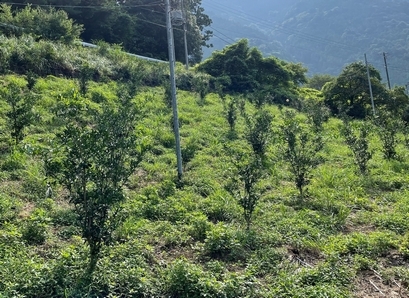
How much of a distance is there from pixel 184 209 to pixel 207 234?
1104mm

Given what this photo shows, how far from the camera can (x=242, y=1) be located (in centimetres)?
14938

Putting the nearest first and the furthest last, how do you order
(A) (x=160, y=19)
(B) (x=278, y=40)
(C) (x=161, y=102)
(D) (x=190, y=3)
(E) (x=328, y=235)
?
1. (E) (x=328, y=235)
2. (C) (x=161, y=102)
3. (A) (x=160, y=19)
4. (D) (x=190, y=3)
5. (B) (x=278, y=40)

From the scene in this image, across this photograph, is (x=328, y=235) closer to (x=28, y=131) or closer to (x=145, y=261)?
(x=145, y=261)

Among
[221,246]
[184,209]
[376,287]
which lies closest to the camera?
[376,287]

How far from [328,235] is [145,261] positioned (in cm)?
303

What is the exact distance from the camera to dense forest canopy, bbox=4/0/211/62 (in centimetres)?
2525

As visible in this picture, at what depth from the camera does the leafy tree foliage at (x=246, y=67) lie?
24.2 metres

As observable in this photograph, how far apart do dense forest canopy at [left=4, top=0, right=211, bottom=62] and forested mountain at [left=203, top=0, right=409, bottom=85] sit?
4301cm

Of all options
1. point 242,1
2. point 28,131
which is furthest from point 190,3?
point 242,1

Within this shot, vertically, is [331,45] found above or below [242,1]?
below

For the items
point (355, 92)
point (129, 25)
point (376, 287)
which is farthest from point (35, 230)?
point (129, 25)

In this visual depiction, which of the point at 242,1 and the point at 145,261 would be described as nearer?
the point at 145,261

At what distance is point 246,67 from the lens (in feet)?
80.3

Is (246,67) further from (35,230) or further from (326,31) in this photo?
(326,31)
